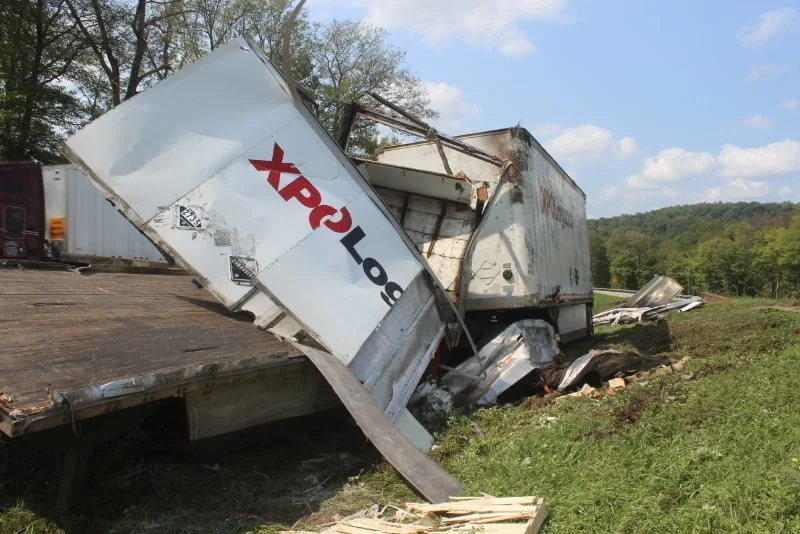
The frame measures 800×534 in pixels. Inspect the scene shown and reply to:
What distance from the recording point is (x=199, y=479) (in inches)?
149

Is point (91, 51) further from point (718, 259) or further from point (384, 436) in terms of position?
point (718, 259)

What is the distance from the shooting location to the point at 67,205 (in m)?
10.6

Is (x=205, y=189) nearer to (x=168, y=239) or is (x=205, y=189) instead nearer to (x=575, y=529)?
(x=168, y=239)

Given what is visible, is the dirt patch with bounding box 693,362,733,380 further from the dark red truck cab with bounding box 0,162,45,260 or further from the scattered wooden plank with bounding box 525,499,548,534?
the dark red truck cab with bounding box 0,162,45,260

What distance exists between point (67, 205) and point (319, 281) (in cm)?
836

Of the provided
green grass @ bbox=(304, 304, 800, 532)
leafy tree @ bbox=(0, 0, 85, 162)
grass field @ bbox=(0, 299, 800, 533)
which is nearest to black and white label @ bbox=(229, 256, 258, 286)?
grass field @ bbox=(0, 299, 800, 533)

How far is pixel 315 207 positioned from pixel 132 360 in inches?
74.4

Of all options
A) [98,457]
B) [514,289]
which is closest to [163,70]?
[514,289]

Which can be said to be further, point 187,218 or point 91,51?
point 91,51

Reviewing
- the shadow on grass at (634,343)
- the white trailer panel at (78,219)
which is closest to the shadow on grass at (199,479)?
the shadow on grass at (634,343)

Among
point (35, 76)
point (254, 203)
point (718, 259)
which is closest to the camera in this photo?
point (254, 203)

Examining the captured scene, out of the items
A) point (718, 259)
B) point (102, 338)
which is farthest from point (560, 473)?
point (718, 259)

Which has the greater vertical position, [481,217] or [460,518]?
[481,217]

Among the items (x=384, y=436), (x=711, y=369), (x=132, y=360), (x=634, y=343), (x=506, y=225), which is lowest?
(x=634, y=343)
